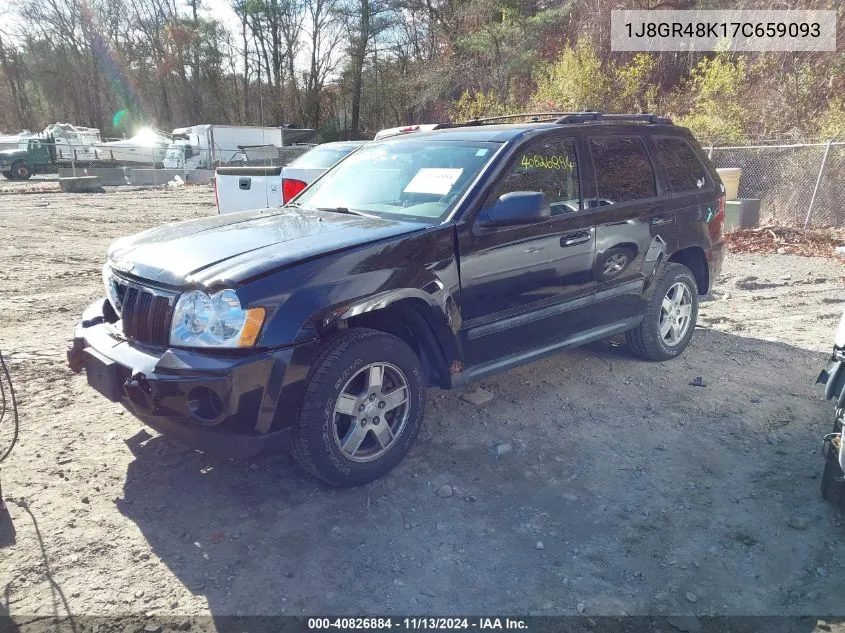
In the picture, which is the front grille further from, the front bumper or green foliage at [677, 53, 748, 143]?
green foliage at [677, 53, 748, 143]

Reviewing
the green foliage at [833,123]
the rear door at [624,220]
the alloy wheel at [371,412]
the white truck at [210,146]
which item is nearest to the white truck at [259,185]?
the rear door at [624,220]

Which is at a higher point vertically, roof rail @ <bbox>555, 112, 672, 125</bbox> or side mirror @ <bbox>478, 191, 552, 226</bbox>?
roof rail @ <bbox>555, 112, 672, 125</bbox>

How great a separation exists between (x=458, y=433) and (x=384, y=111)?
40558 millimetres

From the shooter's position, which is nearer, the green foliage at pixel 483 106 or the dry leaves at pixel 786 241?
the dry leaves at pixel 786 241

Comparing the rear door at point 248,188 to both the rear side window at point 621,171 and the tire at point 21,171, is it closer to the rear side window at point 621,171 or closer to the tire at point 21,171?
the rear side window at point 621,171

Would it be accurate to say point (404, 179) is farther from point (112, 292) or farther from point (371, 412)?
point (112, 292)

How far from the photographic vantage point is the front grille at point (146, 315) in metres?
2.87

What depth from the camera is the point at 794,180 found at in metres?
11.9

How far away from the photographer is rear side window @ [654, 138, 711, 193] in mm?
4812

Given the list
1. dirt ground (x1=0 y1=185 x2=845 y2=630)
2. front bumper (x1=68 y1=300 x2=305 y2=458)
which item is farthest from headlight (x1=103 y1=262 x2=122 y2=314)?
dirt ground (x1=0 y1=185 x2=845 y2=630)

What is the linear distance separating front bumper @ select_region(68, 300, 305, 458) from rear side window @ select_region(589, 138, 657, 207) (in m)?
2.56

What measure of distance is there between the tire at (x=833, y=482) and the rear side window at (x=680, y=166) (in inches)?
95.6

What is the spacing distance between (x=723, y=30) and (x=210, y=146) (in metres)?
22.3

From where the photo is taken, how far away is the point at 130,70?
149 ft
